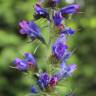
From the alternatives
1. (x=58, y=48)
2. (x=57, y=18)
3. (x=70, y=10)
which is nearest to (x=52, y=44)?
(x=58, y=48)

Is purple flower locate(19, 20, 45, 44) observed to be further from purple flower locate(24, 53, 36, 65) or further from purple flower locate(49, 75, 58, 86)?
purple flower locate(49, 75, 58, 86)

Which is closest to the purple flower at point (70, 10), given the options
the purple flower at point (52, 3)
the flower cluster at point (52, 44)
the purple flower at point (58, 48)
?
the flower cluster at point (52, 44)

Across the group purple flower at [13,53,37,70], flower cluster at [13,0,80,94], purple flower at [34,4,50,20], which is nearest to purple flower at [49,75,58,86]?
flower cluster at [13,0,80,94]

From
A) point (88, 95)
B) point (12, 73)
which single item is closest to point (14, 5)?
point (12, 73)

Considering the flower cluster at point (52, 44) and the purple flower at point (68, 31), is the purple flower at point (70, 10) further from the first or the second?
the purple flower at point (68, 31)

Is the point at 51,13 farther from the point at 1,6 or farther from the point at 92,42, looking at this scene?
the point at 92,42

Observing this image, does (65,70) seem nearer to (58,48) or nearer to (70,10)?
(58,48)

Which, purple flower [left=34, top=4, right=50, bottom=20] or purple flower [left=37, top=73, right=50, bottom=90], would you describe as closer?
purple flower [left=37, top=73, right=50, bottom=90]
